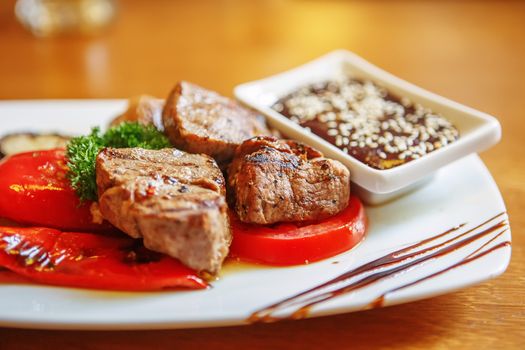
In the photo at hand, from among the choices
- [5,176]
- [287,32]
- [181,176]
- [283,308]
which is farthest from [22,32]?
[283,308]

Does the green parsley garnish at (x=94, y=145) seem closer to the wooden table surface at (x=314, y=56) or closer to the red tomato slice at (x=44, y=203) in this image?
the red tomato slice at (x=44, y=203)

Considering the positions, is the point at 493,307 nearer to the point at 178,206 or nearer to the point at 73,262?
the point at 178,206

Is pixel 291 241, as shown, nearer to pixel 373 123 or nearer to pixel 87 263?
pixel 87 263

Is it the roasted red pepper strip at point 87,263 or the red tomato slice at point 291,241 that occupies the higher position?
the roasted red pepper strip at point 87,263

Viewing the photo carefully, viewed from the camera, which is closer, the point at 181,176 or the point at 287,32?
the point at 181,176

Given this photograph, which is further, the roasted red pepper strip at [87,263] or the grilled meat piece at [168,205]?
the roasted red pepper strip at [87,263]

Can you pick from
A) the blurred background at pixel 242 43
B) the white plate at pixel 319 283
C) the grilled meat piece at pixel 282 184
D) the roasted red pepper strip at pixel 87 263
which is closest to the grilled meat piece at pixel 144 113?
the grilled meat piece at pixel 282 184

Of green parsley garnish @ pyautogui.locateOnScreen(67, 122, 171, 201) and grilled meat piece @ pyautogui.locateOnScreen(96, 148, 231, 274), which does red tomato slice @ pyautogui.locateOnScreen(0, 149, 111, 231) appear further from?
grilled meat piece @ pyautogui.locateOnScreen(96, 148, 231, 274)
